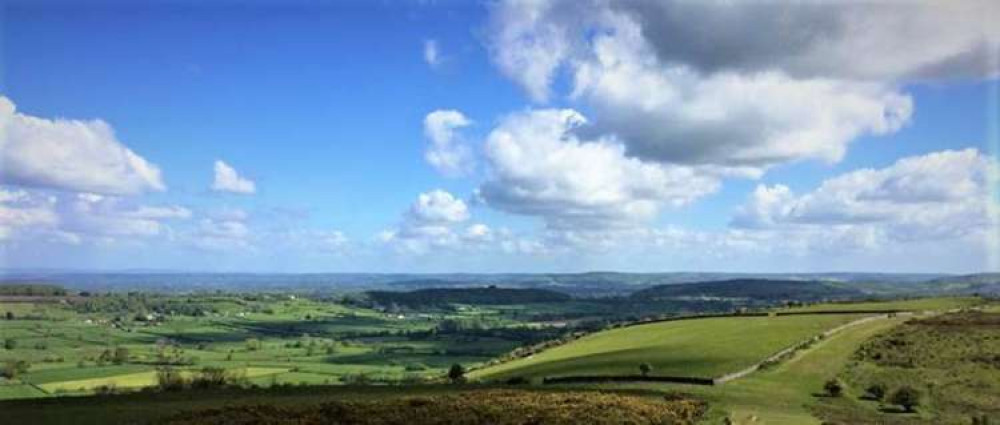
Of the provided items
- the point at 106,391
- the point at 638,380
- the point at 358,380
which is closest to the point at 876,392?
the point at 638,380

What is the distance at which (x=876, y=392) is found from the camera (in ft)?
149

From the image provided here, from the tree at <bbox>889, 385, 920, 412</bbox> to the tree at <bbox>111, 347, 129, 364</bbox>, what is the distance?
116 meters

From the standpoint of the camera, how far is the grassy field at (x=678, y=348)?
57.8 meters

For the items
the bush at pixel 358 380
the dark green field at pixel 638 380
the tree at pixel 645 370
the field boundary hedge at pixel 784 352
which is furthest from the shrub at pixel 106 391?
the field boundary hedge at pixel 784 352

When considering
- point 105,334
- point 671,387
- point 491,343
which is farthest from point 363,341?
point 671,387

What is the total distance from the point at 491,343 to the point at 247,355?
50502mm

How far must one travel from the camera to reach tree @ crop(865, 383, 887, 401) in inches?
1762

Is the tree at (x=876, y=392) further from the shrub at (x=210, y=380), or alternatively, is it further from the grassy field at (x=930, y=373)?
the shrub at (x=210, y=380)

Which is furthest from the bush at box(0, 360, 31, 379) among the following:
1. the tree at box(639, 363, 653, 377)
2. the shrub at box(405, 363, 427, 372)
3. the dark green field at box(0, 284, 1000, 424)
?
the tree at box(639, 363, 653, 377)

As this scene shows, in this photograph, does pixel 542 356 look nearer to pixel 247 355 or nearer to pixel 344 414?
pixel 344 414

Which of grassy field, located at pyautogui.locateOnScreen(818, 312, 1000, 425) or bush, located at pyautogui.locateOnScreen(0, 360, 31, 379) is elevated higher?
grassy field, located at pyautogui.locateOnScreen(818, 312, 1000, 425)

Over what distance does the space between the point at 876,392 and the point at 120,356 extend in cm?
11915

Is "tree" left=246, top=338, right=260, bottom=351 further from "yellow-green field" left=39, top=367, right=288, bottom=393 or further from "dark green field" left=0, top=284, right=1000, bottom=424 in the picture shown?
"yellow-green field" left=39, top=367, right=288, bottom=393

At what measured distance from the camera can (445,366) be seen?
432ft
